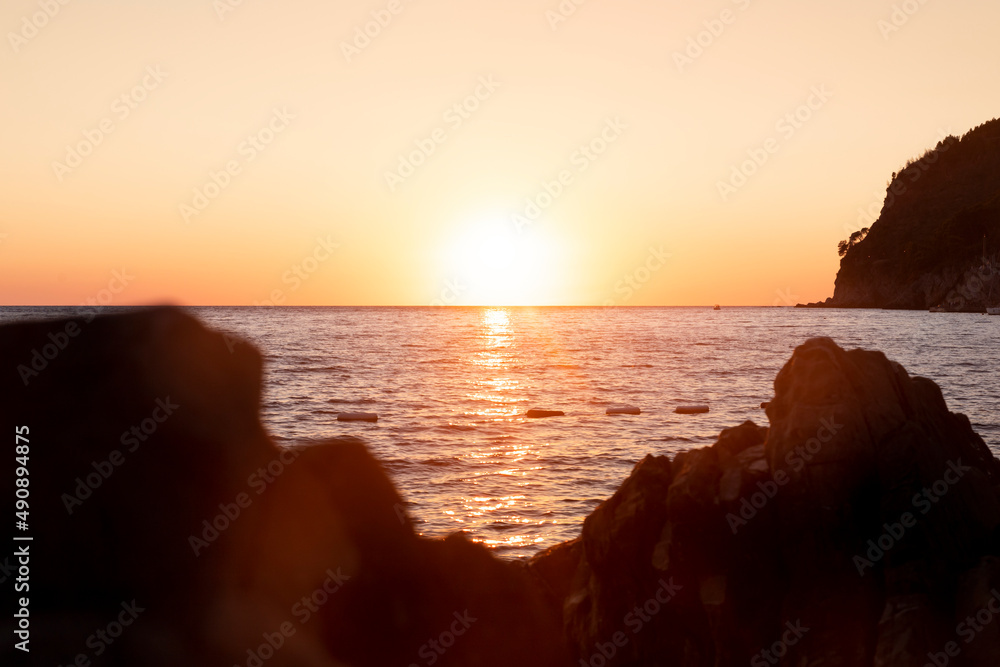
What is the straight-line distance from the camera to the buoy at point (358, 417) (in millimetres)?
39969

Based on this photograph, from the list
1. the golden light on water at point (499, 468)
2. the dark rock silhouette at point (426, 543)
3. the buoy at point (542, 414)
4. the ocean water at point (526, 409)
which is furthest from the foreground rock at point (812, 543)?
the buoy at point (542, 414)

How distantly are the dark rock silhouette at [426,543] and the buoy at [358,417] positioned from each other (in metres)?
27.6

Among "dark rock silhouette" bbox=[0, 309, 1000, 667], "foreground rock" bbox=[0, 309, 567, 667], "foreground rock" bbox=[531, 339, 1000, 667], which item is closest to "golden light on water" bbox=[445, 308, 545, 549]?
"foreground rock" bbox=[0, 309, 567, 667]

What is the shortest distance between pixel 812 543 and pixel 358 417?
3193 cm

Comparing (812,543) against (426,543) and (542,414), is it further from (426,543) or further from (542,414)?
(542,414)

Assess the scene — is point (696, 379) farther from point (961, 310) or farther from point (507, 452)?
point (961, 310)

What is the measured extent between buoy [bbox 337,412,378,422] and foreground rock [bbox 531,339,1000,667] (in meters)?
28.5

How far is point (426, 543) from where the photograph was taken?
42.4ft

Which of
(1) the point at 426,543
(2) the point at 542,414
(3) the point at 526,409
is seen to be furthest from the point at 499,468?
(3) the point at 526,409

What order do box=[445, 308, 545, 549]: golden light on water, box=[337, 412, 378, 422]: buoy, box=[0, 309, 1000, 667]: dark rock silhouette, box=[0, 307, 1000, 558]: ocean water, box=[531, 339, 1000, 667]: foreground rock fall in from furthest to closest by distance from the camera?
box=[337, 412, 378, 422]: buoy
box=[0, 307, 1000, 558]: ocean water
box=[445, 308, 545, 549]: golden light on water
box=[531, 339, 1000, 667]: foreground rock
box=[0, 309, 1000, 667]: dark rock silhouette

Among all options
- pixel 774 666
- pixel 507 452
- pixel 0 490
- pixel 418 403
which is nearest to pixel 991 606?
pixel 774 666

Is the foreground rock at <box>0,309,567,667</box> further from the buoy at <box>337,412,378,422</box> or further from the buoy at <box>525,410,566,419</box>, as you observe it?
the buoy at <box>525,410,566,419</box>

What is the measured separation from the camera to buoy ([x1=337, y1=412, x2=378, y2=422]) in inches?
1574

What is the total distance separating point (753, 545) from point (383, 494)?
19.0 feet
